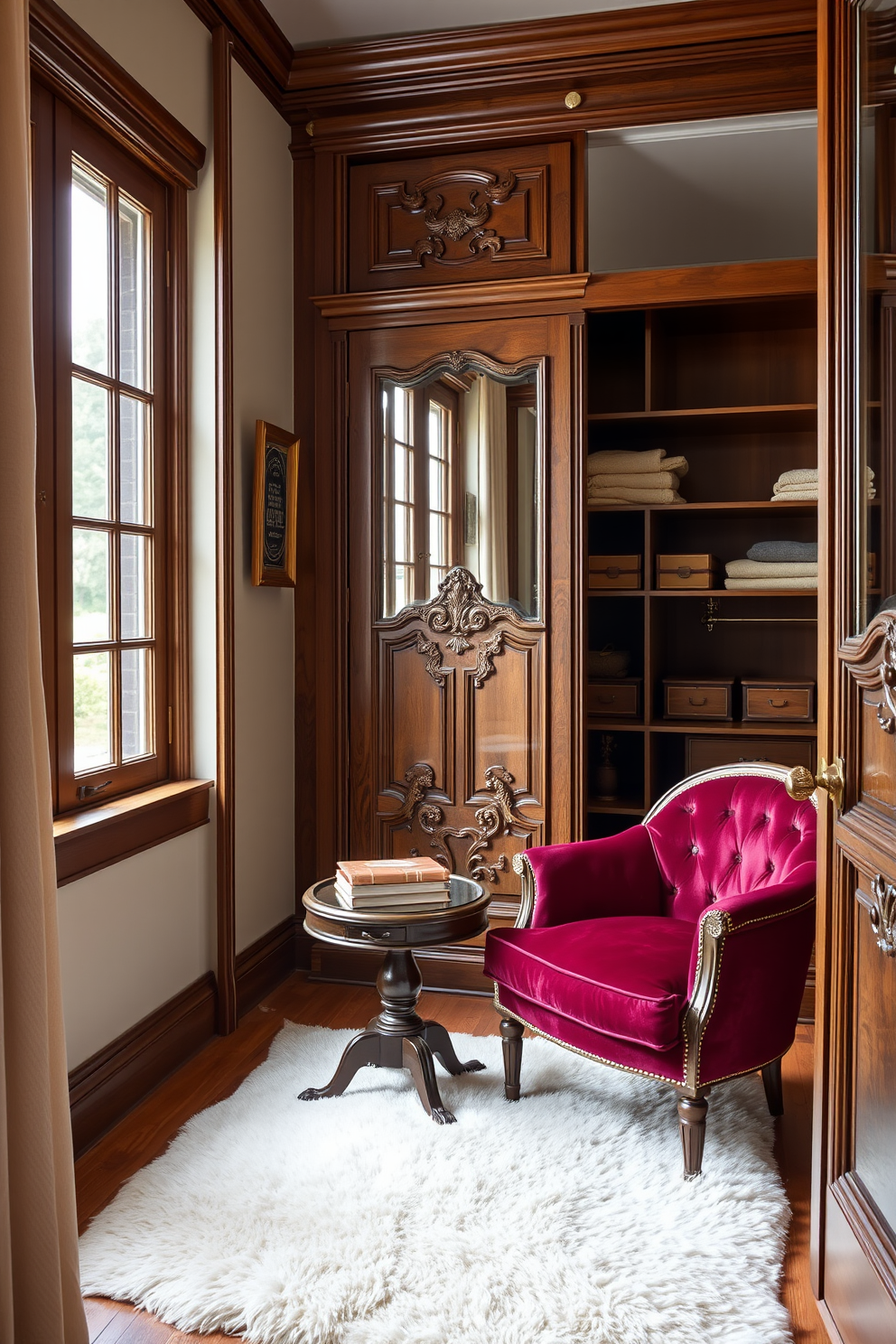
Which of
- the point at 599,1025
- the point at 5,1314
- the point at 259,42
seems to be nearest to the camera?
the point at 5,1314

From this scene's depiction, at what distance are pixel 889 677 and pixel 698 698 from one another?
226 cm

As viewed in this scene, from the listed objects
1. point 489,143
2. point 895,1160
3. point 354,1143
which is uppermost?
point 489,143

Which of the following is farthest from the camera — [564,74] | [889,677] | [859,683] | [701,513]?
[701,513]

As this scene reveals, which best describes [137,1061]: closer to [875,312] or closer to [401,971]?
[401,971]

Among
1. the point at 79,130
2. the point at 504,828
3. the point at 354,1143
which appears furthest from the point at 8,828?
the point at 504,828

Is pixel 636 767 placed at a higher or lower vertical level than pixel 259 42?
lower

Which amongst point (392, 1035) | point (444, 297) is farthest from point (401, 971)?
point (444, 297)

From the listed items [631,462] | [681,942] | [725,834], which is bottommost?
[681,942]

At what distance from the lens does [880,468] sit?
1.54 meters

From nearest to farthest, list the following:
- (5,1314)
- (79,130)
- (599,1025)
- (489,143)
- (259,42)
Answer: (5,1314)
(599,1025)
(79,130)
(259,42)
(489,143)

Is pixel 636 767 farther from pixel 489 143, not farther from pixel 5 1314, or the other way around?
pixel 5 1314

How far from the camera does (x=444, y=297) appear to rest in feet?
11.5

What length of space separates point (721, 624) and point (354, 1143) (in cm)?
246

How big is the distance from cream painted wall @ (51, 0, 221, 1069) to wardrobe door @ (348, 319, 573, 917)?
66 centimetres
